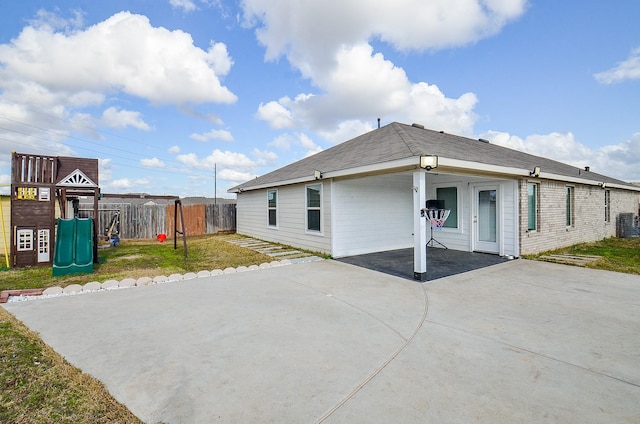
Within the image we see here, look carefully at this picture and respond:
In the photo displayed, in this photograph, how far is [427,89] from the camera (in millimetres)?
13438

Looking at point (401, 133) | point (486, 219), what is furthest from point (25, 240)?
point (486, 219)

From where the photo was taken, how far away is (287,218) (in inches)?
415

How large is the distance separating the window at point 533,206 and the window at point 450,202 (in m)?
1.85

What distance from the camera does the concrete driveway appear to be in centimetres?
204

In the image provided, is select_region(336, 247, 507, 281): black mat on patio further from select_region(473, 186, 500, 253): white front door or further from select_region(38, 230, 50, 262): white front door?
select_region(38, 230, 50, 262): white front door

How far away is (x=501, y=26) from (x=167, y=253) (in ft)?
41.9

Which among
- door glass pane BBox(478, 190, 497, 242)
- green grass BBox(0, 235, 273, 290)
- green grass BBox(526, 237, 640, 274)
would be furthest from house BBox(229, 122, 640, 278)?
green grass BBox(0, 235, 273, 290)

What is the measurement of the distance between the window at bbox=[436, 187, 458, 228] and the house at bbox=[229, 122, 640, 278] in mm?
32

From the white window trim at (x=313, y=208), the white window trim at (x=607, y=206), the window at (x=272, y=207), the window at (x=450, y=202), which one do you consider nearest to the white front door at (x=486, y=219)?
the window at (x=450, y=202)

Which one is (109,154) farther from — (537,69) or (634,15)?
(634,15)

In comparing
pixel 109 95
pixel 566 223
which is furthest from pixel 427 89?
pixel 109 95

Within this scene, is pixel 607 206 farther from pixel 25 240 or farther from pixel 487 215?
pixel 25 240

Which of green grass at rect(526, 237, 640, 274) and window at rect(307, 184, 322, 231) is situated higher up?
window at rect(307, 184, 322, 231)

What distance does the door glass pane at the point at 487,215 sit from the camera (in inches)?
325
